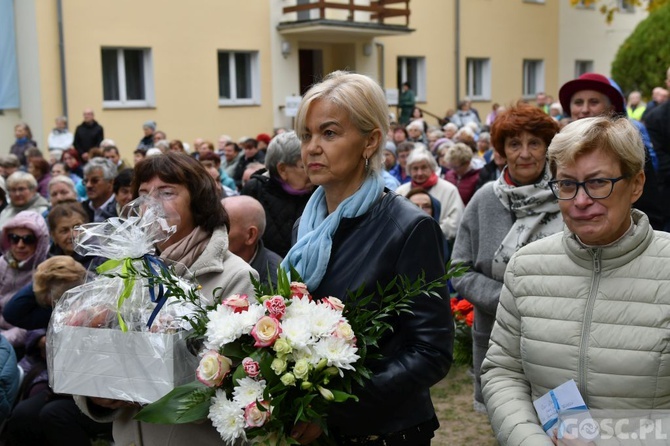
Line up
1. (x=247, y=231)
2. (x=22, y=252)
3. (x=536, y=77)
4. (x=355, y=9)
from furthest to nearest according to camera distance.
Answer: (x=536, y=77), (x=355, y=9), (x=22, y=252), (x=247, y=231)

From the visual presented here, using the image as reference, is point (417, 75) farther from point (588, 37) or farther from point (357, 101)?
point (357, 101)

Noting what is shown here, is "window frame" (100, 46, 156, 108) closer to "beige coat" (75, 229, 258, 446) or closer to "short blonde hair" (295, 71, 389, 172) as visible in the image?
"beige coat" (75, 229, 258, 446)

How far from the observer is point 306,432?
2.43 meters

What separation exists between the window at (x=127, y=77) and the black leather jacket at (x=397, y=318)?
1669 centimetres

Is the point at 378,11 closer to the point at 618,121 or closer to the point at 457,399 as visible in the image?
the point at 457,399

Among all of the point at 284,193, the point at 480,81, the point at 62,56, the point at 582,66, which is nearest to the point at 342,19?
the point at 480,81

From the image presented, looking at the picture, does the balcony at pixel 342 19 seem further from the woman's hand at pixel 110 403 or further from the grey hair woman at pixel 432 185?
the woman's hand at pixel 110 403

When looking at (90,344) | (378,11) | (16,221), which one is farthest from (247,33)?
(90,344)

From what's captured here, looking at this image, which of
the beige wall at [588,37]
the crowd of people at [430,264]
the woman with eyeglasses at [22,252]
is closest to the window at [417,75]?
the beige wall at [588,37]

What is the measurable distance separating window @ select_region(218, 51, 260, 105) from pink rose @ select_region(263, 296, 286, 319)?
18.5 meters

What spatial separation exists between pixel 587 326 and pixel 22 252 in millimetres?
4778

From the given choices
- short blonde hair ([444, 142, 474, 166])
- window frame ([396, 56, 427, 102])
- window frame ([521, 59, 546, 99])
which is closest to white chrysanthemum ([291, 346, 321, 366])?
short blonde hair ([444, 142, 474, 166])

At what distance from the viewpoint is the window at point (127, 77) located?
61.0ft

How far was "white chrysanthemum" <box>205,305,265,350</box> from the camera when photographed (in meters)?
2.36
